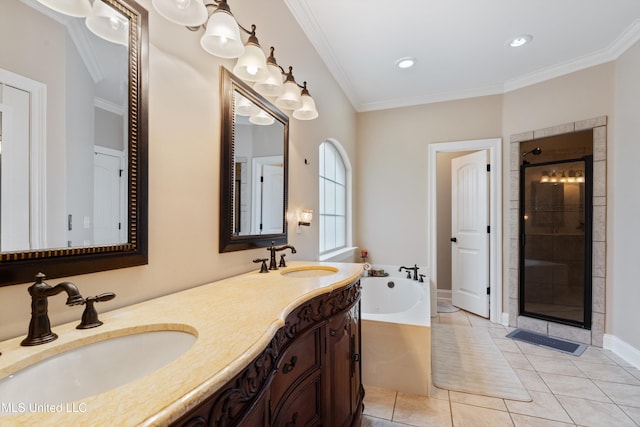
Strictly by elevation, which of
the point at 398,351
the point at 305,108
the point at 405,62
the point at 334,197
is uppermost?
the point at 405,62

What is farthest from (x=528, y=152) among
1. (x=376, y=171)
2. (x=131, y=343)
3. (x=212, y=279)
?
(x=131, y=343)

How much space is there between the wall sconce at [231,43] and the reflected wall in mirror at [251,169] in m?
0.11

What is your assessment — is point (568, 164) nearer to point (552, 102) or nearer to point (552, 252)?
point (552, 102)

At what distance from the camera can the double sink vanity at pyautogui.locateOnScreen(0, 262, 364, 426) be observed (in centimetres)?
45

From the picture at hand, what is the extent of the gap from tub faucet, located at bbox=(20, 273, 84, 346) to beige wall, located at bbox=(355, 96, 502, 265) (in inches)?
141

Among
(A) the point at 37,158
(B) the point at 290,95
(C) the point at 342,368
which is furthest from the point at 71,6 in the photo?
(C) the point at 342,368

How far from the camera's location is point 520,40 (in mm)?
2572

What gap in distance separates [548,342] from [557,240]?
1.07 m

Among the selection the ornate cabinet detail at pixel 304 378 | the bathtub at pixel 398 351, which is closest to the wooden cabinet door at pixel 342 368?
the ornate cabinet detail at pixel 304 378

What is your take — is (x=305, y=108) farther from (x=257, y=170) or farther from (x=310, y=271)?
(x=310, y=271)

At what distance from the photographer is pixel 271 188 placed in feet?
6.12

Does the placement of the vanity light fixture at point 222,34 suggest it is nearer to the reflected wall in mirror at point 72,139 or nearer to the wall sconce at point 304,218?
the reflected wall in mirror at point 72,139

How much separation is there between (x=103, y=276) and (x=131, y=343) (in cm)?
28

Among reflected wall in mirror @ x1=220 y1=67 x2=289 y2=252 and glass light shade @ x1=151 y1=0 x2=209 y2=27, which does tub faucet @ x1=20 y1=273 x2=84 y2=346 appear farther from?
glass light shade @ x1=151 y1=0 x2=209 y2=27
